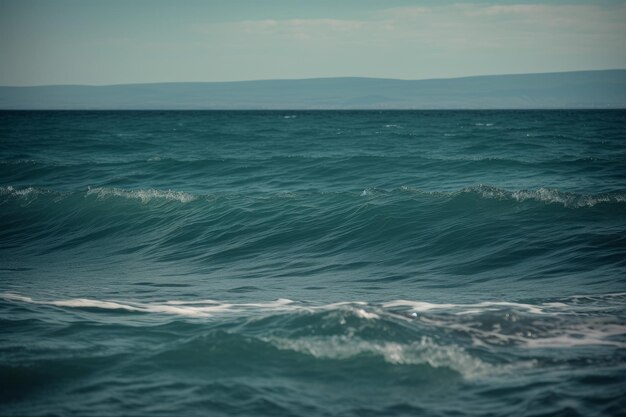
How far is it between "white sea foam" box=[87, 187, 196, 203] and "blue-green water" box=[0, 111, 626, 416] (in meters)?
0.10

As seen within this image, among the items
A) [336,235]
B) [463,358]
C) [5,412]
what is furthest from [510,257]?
[5,412]

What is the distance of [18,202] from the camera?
2134 centimetres

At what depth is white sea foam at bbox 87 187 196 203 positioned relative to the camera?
20234 mm

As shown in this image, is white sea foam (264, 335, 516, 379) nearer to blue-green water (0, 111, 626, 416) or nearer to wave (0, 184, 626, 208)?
blue-green water (0, 111, 626, 416)

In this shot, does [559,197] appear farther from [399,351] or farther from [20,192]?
[20,192]

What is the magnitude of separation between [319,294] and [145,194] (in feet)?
38.4

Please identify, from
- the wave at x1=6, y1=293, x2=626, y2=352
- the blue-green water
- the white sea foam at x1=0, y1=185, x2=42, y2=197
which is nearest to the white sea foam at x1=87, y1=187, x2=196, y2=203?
the blue-green water

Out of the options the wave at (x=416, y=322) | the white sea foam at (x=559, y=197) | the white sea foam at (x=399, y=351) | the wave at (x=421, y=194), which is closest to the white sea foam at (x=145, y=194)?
the wave at (x=421, y=194)

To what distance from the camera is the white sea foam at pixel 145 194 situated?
20234 mm

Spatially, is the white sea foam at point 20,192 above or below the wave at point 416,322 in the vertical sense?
above

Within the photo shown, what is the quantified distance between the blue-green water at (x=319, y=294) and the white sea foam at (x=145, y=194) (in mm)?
102

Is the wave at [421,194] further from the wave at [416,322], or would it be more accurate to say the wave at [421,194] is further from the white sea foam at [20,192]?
the wave at [416,322]

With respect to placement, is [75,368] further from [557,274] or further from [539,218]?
[539,218]

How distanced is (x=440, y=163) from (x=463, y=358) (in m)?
20.7
